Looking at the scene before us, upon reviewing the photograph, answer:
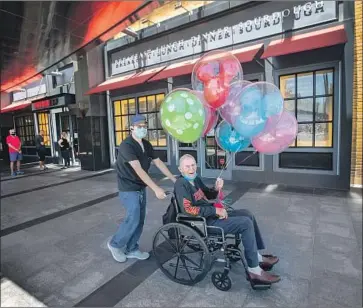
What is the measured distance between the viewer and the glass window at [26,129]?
12618mm

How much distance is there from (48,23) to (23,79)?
638 cm

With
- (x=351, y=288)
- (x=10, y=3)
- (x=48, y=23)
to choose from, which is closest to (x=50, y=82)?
(x=48, y=23)

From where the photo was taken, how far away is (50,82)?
36.4 ft

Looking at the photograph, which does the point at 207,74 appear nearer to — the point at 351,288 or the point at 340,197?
the point at 351,288

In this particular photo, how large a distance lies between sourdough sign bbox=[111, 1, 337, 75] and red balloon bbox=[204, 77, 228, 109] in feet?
11.4

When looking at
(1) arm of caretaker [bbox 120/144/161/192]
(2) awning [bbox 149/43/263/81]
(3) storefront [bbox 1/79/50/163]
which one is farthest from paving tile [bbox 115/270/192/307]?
(3) storefront [bbox 1/79/50/163]

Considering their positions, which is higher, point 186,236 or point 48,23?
point 48,23

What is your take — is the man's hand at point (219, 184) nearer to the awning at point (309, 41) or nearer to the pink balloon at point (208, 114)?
the pink balloon at point (208, 114)

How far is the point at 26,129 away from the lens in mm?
13039

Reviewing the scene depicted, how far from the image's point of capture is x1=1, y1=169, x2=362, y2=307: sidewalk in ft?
6.83

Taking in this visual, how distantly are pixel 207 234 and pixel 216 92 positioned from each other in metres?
1.47

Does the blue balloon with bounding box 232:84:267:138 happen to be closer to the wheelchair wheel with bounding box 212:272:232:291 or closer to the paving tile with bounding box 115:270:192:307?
the wheelchair wheel with bounding box 212:272:232:291

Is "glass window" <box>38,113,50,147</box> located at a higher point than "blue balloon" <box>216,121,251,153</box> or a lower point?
higher

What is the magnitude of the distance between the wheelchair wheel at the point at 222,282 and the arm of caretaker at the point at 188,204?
0.50 metres
